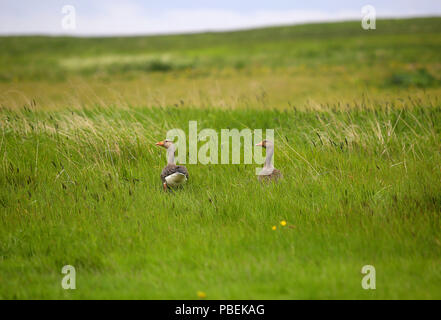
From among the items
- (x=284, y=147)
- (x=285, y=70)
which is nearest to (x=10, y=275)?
(x=284, y=147)

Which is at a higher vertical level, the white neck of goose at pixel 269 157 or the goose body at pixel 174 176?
the white neck of goose at pixel 269 157

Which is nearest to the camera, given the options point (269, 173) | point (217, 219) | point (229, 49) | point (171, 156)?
point (217, 219)

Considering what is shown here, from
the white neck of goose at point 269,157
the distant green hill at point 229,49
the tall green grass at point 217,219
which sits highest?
the distant green hill at point 229,49

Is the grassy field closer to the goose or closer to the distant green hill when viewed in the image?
the goose

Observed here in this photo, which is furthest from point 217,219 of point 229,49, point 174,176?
point 229,49

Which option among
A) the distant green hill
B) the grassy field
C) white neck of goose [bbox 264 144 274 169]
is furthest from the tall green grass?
the distant green hill

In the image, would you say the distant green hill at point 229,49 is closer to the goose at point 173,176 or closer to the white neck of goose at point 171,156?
the white neck of goose at point 171,156

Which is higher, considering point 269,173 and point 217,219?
point 269,173

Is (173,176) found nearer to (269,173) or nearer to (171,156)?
(171,156)

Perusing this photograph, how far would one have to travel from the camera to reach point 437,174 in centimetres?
564

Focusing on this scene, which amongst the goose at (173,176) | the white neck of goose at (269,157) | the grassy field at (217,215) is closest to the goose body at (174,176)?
the goose at (173,176)

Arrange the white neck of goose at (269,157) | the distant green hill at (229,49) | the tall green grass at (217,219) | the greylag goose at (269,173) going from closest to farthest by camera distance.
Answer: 1. the tall green grass at (217,219)
2. the greylag goose at (269,173)
3. the white neck of goose at (269,157)
4. the distant green hill at (229,49)
